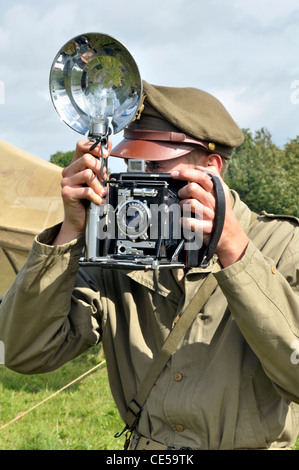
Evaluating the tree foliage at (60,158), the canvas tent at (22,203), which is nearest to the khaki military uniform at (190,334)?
the canvas tent at (22,203)

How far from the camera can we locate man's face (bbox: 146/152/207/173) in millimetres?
2480

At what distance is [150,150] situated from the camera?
2490mm

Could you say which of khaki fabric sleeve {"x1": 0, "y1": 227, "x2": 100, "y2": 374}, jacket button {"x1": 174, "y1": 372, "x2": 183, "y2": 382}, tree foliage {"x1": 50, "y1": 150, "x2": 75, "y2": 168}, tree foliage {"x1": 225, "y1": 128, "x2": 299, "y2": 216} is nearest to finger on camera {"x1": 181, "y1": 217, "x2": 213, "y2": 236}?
khaki fabric sleeve {"x1": 0, "y1": 227, "x2": 100, "y2": 374}

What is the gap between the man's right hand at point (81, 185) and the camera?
2135mm

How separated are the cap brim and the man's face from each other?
36 millimetres

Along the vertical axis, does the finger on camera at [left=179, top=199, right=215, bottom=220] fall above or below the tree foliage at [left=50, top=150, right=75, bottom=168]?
below

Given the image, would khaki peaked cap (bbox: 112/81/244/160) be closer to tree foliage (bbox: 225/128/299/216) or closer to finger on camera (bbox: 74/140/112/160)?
Result: finger on camera (bbox: 74/140/112/160)

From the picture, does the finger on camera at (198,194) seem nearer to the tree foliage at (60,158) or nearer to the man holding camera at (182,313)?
the man holding camera at (182,313)

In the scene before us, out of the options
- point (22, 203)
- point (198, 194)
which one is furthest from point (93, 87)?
point (22, 203)

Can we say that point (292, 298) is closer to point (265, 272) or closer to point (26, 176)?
point (265, 272)

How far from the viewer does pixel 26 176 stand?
7516mm

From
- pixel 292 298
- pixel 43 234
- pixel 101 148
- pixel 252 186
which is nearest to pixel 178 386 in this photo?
pixel 292 298

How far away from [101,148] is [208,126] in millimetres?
584

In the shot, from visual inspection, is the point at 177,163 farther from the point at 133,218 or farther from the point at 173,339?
the point at 173,339
